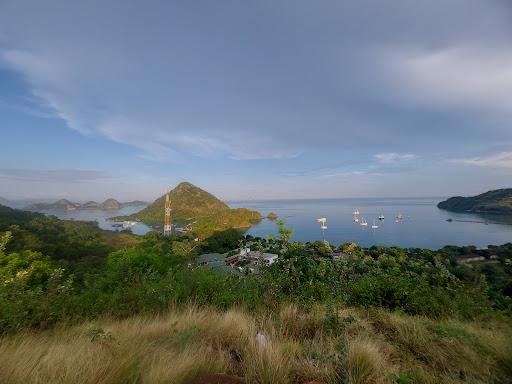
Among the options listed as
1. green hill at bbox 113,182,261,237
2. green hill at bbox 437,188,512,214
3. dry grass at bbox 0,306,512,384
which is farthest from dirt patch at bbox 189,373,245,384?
green hill at bbox 437,188,512,214

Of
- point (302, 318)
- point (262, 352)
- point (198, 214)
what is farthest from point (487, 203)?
point (262, 352)

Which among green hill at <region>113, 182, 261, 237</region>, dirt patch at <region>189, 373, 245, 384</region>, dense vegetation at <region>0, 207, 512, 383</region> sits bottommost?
green hill at <region>113, 182, 261, 237</region>

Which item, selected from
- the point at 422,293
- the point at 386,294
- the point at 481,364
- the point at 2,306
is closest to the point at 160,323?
the point at 2,306

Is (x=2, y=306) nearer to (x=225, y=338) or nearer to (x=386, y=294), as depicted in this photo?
(x=225, y=338)

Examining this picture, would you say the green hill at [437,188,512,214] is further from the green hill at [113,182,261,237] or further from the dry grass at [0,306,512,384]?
the dry grass at [0,306,512,384]

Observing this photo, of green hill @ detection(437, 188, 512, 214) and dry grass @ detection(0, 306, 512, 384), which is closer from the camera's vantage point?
dry grass @ detection(0, 306, 512, 384)

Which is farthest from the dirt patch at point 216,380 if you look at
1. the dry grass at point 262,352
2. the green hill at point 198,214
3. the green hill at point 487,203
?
the green hill at point 487,203
